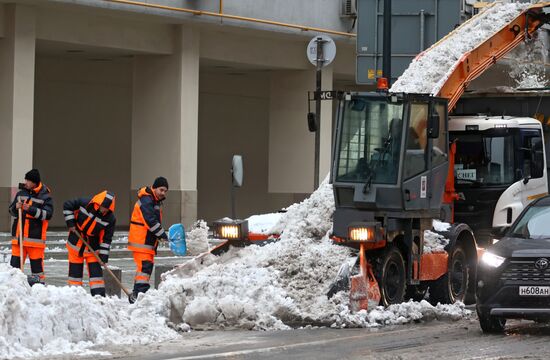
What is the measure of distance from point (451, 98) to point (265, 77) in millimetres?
18369

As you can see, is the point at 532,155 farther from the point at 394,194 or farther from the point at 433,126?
the point at 394,194

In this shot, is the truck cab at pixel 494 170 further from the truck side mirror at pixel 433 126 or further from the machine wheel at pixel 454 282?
the truck side mirror at pixel 433 126

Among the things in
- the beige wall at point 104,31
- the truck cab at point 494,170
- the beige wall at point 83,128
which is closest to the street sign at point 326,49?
the truck cab at point 494,170

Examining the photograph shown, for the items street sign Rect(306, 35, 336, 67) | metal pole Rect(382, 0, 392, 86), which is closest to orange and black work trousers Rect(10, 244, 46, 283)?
metal pole Rect(382, 0, 392, 86)

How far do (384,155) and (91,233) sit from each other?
371 centimetres

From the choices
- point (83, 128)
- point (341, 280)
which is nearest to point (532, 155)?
point (341, 280)

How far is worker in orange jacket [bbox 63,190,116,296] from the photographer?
1584cm

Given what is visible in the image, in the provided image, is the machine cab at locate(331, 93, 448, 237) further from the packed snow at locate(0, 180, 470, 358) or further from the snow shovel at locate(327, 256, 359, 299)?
the snow shovel at locate(327, 256, 359, 299)

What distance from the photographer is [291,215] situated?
17.1 metres

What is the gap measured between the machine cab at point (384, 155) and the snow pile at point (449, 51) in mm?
2075

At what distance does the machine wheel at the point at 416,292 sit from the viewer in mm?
17031

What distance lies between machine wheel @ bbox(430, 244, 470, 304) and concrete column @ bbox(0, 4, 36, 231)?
12.0 m

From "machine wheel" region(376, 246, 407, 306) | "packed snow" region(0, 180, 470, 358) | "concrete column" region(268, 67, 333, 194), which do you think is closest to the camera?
"packed snow" region(0, 180, 470, 358)

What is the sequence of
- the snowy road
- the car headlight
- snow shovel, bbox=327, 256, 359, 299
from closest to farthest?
1. the snowy road
2. the car headlight
3. snow shovel, bbox=327, 256, 359, 299
